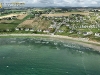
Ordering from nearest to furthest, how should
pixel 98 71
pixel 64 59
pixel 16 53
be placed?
pixel 98 71
pixel 64 59
pixel 16 53

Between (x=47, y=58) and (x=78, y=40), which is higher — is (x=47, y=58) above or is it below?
above

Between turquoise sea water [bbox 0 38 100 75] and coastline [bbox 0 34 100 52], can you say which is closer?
turquoise sea water [bbox 0 38 100 75]

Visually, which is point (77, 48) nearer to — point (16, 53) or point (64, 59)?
point (64, 59)

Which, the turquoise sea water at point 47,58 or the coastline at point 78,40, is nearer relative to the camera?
the turquoise sea water at point 47,58

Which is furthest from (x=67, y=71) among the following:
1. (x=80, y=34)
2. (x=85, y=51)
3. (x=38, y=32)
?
(x=38, y=32)

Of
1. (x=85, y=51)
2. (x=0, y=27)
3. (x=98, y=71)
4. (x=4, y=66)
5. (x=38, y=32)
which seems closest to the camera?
(x=98, y=71)

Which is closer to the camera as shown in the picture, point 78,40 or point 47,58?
point 47,58

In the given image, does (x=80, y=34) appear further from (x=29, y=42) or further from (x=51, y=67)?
(x=51, y=67)

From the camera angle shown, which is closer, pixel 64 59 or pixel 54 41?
pixel 64 59
